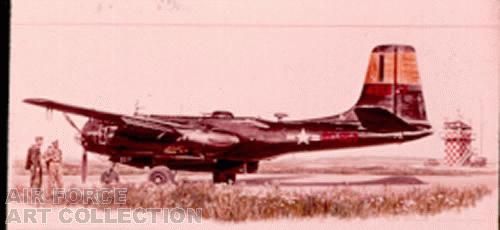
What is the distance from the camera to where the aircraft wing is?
203 centimetres

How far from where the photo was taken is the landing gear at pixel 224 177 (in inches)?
81.2

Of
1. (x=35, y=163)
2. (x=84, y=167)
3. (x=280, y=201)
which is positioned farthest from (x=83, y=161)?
(x=280, y=201)

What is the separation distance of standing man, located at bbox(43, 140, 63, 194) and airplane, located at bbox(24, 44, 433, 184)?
7cm

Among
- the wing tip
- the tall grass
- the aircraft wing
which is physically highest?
the wing tip

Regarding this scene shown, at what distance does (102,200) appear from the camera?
6.75 feet

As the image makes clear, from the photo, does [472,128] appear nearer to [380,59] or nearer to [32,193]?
[380,59]

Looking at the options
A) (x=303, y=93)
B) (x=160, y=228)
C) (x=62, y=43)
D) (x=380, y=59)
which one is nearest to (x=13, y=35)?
(x=62, y=43)

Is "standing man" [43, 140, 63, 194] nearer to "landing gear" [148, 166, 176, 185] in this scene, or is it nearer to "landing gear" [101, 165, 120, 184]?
"landing gear" [101, 165, 120, 184]

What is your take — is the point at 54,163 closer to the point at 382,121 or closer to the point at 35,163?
the point at 35,163

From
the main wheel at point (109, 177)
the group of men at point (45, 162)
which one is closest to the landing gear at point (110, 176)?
the main wheel at point (109, 177)

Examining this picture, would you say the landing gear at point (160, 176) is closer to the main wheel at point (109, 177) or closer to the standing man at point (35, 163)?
the main wheel at point (109, 177)

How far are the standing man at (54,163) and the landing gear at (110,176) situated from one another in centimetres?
12

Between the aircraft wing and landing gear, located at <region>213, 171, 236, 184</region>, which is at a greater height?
the aircraft wing

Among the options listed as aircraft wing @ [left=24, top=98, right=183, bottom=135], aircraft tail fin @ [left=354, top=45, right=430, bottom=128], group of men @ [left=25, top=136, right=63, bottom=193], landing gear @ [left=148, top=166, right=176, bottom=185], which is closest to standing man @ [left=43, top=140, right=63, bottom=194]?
group of men @ [left=25, top=136, right=63, bottom=193]
